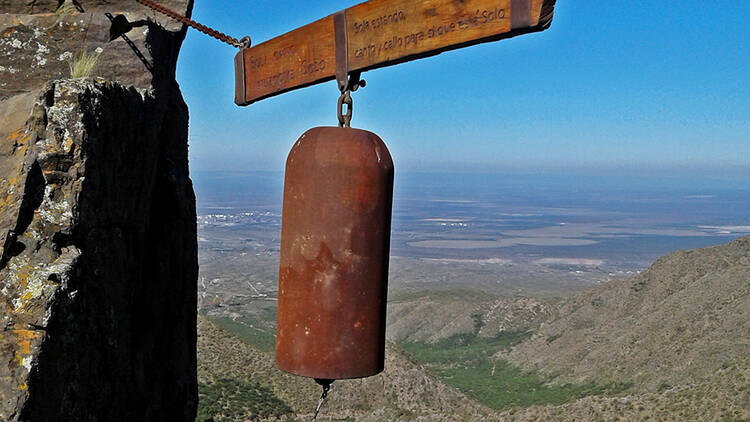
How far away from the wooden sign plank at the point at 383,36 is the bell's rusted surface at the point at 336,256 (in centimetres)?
52

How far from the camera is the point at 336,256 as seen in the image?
3.94m

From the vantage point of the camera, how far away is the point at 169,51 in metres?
7.71

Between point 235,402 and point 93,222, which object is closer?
point 93,222

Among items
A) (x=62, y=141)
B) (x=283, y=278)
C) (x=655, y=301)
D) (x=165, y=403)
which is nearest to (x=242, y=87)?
(x=62, y=141)

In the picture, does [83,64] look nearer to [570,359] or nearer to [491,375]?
[570,359]

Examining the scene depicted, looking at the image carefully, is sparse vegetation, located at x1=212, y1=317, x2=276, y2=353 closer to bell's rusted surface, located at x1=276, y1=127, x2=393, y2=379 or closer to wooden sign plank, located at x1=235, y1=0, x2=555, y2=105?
wooden sign plank, located at x1=235, y1=0, x2=555, y2=105

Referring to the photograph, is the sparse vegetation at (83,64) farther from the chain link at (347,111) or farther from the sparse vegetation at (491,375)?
the sparse vegetation at (491,375)

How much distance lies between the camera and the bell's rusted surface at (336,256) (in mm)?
3952

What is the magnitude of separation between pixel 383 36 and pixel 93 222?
9.28 feet

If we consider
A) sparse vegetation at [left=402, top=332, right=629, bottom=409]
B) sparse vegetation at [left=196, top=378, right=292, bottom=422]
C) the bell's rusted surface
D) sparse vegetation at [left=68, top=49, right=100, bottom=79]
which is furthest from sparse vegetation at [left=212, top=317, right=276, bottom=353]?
the bell's rusted surface

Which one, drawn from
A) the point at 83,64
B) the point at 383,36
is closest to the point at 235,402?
the point at 83,64

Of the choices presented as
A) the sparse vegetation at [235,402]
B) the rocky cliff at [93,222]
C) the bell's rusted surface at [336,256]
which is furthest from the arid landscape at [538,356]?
the bell's rusted surface at [336,256]

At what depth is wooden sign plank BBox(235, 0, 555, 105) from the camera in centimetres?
354

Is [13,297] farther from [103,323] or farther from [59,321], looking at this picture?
[103,323]
